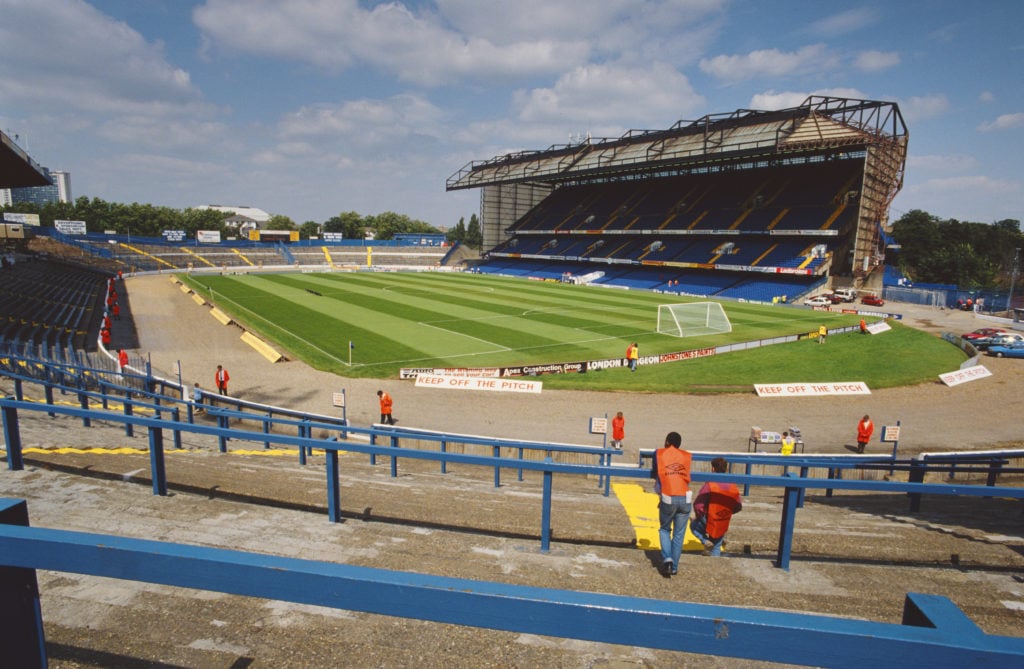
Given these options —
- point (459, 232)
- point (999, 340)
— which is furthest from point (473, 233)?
point (999, 340)

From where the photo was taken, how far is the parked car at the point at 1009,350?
31.7 meters

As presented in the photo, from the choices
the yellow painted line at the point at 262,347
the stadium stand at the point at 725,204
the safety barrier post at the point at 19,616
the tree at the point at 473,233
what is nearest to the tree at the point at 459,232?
the tree at the point at 473,233

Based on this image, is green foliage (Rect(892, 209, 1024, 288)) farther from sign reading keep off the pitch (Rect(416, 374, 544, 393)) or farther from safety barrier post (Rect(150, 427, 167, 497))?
safety barrier post (Rect(150, 427, 167, 497))

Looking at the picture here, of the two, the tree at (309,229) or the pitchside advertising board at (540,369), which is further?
the tree at (309,229)

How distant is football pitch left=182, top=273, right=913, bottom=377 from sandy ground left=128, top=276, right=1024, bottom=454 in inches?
132

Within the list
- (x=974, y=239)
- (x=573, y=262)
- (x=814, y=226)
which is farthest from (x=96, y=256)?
(x=974, y=239)

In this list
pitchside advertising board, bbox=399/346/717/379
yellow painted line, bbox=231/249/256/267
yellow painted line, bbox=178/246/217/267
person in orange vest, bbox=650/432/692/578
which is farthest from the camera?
yellow painted line, bbox=231/249/256/267

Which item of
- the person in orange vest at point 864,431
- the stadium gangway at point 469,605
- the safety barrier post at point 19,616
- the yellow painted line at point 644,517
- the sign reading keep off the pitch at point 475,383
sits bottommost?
the sign reading keep off the pitch at point 475,383

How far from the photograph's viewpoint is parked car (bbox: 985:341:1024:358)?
31.7 m

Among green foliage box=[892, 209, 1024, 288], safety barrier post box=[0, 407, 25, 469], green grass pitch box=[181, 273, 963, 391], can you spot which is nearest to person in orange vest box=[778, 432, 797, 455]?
green grass pitch box=[181, 273, 963, 391]

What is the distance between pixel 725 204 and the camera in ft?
239

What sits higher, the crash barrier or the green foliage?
the green foliage

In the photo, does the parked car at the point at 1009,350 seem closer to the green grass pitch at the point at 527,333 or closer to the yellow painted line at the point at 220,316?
the green grass pitch at the point at 527,333

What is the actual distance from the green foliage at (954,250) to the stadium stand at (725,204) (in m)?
22.1
